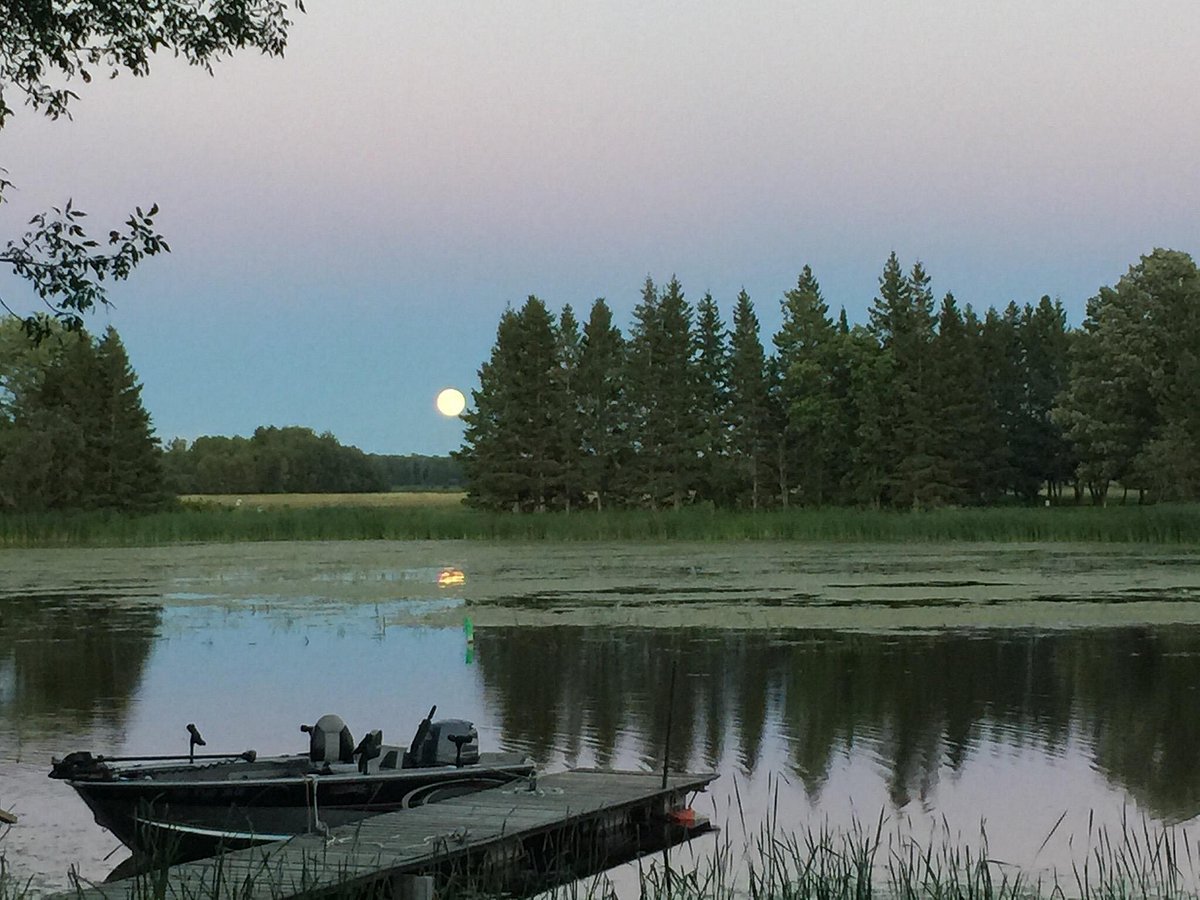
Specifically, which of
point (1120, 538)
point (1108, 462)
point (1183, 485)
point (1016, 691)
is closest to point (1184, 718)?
point (1016, 691)

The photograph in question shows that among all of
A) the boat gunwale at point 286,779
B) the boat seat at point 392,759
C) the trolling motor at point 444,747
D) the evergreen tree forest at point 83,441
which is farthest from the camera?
the evergreen tree forest at point 83,441

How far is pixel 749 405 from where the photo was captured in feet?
284

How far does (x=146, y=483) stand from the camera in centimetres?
7656

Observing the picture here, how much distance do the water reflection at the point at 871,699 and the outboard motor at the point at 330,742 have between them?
3235 millimetres

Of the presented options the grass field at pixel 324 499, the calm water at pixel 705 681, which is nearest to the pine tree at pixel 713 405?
the grass field at pixel 324 499

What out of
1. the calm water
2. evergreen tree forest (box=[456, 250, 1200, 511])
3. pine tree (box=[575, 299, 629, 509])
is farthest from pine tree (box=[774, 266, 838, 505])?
the calm water

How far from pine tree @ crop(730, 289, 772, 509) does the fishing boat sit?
74.9m

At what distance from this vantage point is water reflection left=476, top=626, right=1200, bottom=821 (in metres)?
15.0

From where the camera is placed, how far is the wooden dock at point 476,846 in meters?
8.90

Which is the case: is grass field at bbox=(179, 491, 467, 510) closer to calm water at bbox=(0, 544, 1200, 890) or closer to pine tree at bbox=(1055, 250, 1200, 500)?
pine tree at bbox=(1055, 250, 1200, 500)

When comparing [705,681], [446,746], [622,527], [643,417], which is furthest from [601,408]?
[446,746]

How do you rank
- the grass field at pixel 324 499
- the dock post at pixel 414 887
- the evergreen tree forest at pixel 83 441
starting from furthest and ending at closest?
1. the grass field at pixel 324 499
2. the evergreen tree forest at pixel 83 441
3. the dock post at pixel 414 887

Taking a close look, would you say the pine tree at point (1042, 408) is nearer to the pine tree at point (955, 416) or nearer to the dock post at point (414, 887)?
the pine tree at point (955, 416)

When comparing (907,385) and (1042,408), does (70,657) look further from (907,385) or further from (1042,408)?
(1042,408)
